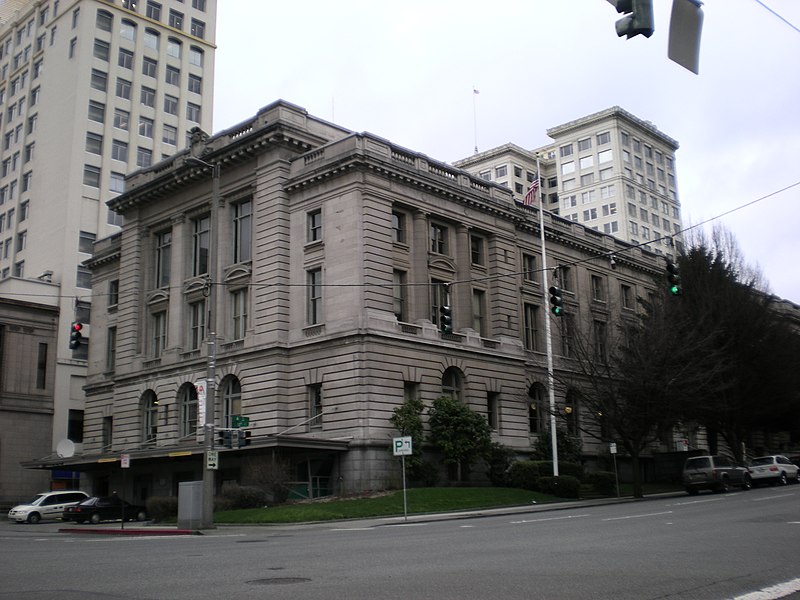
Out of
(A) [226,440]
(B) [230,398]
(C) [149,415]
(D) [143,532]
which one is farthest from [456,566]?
(C) [149,415]

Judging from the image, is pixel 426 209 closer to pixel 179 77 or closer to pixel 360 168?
pixel 360 168

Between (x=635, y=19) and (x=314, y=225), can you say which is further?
(x=314, y=225)

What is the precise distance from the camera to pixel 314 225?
148 ft

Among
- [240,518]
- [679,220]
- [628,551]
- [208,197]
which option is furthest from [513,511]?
[679,220]

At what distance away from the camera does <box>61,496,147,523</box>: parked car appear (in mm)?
41375

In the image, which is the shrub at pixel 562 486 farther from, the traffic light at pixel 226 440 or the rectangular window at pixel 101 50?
the rectangular window at pixel 101 50

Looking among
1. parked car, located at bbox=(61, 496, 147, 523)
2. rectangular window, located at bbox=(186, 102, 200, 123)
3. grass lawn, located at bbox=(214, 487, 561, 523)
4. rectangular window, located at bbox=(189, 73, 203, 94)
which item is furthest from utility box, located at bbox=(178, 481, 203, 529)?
rectangular window, located at bbox=(189, 73, 203, 94)

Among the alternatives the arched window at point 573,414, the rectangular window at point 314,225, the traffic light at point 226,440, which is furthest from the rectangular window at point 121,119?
the traffic light at point 226,440

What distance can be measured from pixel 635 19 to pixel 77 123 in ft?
237

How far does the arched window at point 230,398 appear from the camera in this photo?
46281 mm

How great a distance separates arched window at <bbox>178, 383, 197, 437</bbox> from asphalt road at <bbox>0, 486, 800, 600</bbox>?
1111 inches

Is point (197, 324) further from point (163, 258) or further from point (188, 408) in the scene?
point (163, 258)

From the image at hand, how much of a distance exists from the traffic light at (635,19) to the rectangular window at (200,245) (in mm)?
44041

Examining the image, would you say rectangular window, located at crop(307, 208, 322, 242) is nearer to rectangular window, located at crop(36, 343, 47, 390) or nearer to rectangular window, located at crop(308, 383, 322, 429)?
rectangular window, located at crop(308, 383, 322, 429)
